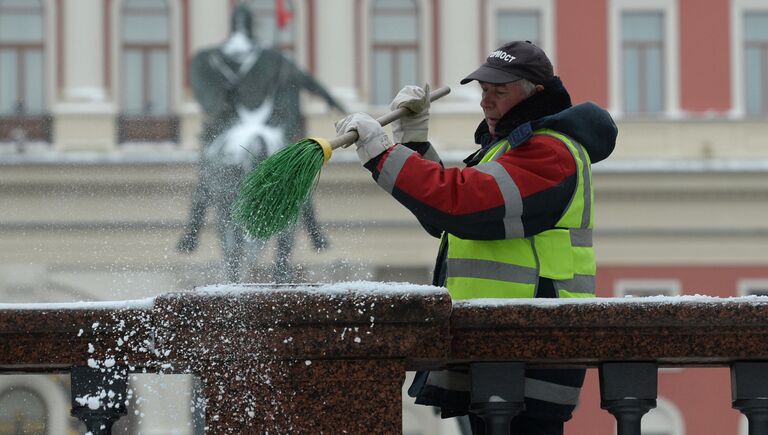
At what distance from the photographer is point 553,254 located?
4.48m

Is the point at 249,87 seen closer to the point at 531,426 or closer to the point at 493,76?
the point at 493,76

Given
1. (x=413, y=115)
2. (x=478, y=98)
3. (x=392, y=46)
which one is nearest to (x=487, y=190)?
(x=413, y=115)

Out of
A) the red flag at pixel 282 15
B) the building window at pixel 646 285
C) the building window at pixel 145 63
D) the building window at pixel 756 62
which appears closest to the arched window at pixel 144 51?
the building window at pixel 145 63

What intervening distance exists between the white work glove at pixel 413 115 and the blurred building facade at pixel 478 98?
78.0 feet

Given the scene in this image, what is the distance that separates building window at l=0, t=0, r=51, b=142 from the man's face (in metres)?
26.1

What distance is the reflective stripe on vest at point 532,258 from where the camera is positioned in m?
4.45

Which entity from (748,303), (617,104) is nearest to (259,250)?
(748,303)

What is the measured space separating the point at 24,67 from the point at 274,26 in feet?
12.2

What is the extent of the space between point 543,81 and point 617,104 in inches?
1059

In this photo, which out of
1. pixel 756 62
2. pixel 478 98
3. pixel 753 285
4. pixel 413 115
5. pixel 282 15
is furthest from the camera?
pixel 756 62

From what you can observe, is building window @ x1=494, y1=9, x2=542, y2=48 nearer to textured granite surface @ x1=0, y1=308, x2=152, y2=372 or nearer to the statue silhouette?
the statue silhouette

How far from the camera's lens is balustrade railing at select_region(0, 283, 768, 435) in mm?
3846

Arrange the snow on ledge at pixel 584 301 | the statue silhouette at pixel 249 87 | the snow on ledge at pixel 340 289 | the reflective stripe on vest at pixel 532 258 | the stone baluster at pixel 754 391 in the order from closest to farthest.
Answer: the snow on ledge at pixel 340 289, the snow on ledge at pixel 584 301, the stone baluster at pixel 754 391, the reflective stripe on vest at pixel 532 258, the statue silhouette at pixel 249 87

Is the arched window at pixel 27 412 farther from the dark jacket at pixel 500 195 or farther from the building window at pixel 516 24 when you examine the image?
the building window at pixel 516 24
